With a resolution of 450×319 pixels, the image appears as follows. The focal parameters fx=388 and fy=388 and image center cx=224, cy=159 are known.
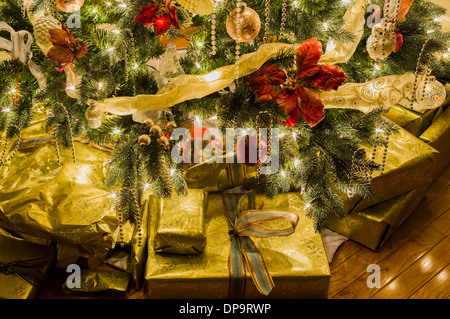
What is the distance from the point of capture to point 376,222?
1106 mm

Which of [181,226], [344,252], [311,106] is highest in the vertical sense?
[311,106]

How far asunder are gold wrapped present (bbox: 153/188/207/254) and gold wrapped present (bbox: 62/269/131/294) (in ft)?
0.53

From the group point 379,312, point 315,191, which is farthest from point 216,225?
point 379,312

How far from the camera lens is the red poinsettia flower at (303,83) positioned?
2.28 feet

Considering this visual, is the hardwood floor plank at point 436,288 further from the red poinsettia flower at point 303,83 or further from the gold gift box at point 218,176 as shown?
the red poinsettia flower at point 303,83

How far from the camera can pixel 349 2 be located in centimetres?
82

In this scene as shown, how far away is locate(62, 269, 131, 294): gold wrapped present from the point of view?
102 cm

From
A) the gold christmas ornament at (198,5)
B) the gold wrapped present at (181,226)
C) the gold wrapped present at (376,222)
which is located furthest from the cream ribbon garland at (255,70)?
the gold wrapped present at (376,222)

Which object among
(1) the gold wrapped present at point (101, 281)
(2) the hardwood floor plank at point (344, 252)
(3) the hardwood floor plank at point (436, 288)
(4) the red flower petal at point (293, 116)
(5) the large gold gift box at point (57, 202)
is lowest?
(2) the hardwood floor plank at point (344, 252)

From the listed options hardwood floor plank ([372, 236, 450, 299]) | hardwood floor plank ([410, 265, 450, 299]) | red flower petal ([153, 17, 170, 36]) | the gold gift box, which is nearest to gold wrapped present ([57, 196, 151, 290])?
the gold gift box

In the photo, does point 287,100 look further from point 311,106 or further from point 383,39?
point 383,39

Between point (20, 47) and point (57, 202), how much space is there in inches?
14.2

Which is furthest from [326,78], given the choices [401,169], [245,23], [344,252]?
[344,252]

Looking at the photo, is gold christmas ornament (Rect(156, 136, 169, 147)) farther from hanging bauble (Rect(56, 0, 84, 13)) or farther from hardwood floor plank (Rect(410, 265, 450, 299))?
hardwood floor plank (Rect(410, 265, 450, 299))
